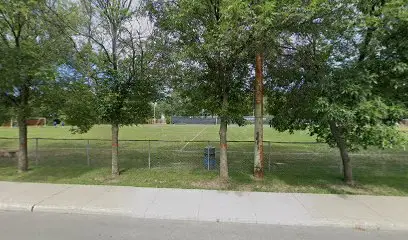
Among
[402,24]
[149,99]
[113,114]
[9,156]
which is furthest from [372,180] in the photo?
[9,156]

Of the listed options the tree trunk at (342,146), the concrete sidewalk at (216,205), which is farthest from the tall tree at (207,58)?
the tree trunk at (342,146)

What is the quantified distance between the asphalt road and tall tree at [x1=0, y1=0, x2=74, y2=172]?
4139 millimetres

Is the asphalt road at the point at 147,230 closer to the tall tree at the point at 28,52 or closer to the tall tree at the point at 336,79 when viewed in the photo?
the tall tree at the point at 336,79

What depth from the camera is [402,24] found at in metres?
6.34

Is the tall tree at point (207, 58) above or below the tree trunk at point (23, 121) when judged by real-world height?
above

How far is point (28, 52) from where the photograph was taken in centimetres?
812

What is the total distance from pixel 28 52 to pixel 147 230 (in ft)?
20.4

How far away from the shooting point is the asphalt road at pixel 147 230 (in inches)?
191

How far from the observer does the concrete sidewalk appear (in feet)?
18.5

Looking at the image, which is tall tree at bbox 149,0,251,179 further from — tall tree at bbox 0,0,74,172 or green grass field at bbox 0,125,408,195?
tall tree at bbox 0,0,74,172

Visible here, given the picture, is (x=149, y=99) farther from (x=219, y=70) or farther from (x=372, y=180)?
(x=372, y=180)

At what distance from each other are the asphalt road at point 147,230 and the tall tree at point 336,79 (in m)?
2.38

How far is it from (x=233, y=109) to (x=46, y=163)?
8207mm

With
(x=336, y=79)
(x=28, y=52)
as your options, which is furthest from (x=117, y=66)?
(x=336, y=79)
